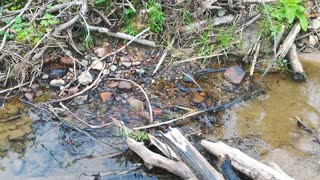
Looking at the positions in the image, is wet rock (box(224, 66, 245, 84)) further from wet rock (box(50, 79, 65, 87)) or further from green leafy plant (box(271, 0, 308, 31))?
wet rock (box(50, 79, 65, 87))

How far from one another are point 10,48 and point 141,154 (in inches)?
72.8

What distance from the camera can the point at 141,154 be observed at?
372 centimetres

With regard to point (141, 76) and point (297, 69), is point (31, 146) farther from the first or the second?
point (297, 69)

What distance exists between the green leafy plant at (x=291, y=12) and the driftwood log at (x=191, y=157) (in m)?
1.97

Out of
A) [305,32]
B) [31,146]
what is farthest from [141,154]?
[305,32]

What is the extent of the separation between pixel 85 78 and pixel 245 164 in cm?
187

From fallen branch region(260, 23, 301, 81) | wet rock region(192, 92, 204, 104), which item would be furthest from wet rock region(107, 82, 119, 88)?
fallen branch region(260, 23, 301, 81)

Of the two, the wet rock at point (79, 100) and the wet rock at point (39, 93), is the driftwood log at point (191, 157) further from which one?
the wet rock at point (39, 93)

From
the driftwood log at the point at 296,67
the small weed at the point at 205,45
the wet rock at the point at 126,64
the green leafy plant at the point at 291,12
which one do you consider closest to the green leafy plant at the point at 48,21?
the wet rock at the point at 126,64

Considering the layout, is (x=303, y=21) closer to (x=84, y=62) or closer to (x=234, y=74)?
(x=234, y=74)

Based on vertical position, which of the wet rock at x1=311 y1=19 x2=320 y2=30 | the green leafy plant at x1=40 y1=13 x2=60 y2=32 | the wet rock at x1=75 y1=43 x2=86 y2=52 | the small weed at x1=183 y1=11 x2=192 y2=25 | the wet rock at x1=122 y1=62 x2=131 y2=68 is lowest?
the wet rock at x1=122 y1=62 x2=131 y2=68

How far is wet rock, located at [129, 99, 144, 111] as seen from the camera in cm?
434

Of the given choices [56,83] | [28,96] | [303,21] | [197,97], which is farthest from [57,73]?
A: [303,21]

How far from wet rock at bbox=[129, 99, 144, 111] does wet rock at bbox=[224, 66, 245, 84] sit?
968mm
